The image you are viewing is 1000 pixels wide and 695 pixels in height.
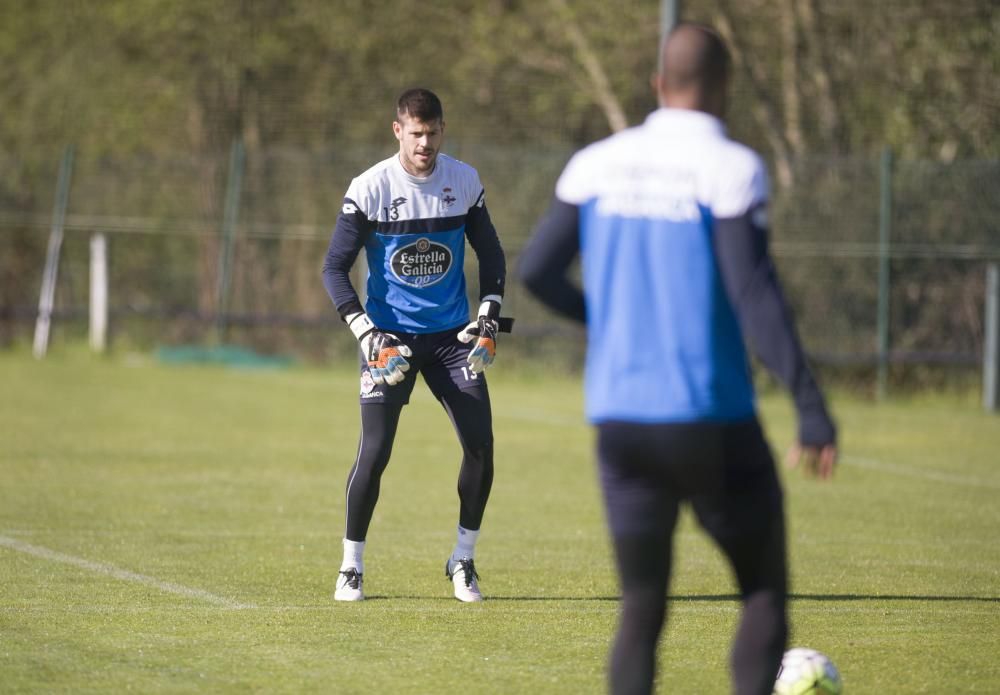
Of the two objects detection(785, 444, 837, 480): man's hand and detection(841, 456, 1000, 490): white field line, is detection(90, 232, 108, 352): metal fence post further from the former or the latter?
detection(785, 444, 837, 480): man's hand

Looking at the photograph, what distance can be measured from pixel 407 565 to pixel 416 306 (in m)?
1.65

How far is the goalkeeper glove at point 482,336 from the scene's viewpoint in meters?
7.41

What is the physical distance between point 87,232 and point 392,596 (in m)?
18.3

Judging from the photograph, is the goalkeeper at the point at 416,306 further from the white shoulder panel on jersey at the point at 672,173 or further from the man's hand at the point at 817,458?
the man's hand at the point at 817,458

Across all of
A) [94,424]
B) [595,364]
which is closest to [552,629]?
[595,364]

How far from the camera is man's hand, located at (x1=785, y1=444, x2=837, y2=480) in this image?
426cm

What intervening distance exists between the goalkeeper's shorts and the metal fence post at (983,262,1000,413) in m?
12.3

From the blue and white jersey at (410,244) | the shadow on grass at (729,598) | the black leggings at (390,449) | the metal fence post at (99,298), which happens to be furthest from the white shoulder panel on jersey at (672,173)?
the metal fence post at (99,298)

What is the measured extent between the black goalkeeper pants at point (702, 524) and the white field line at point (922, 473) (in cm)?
839

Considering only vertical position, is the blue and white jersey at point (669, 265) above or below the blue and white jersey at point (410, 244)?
below

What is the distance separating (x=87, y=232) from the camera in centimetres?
2477

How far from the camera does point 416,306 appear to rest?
7.59m

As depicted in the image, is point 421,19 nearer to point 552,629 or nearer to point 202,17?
point 202,17

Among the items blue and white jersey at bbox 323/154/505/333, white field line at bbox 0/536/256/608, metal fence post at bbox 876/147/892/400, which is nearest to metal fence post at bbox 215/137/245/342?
metal fence post at bbox 876/147/892/400
